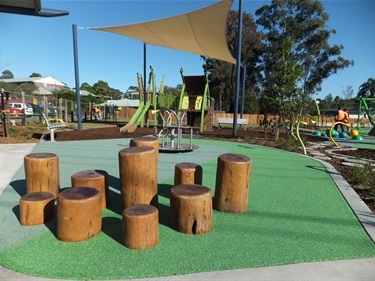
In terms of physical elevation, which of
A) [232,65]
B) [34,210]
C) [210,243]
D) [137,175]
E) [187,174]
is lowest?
[210,243]

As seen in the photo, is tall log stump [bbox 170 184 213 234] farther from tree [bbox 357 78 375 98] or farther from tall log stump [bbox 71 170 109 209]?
tree [bbox 357 78 375 98]

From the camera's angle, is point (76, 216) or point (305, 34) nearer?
point (76, 216)

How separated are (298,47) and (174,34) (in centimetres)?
2983

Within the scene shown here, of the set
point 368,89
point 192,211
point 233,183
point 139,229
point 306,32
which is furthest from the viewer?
point 368,89

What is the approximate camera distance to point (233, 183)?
2943 mm

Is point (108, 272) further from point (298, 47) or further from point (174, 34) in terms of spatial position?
point (298, 47)

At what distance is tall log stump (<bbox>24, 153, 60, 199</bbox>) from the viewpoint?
307 centimetres

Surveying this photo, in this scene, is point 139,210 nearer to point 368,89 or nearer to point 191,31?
point 191,31

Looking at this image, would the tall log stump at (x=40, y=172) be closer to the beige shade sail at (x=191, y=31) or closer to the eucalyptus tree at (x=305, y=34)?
the beige shade sail at (x=191, y=31)

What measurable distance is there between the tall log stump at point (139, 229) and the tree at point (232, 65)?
33198 mm

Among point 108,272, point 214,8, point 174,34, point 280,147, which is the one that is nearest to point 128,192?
point 108,272

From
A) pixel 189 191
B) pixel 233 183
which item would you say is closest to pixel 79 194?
pixel 189 191

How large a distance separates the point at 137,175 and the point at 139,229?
66 cm

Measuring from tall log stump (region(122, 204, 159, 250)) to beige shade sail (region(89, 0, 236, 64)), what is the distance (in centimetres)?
859
